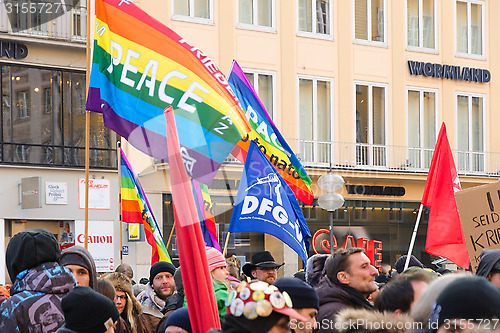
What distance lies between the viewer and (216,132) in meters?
9.02

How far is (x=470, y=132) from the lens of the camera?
97.1 feet

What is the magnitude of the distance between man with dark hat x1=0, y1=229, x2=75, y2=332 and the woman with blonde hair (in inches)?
77.6

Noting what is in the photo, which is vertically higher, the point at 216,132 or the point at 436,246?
the point at 216,132

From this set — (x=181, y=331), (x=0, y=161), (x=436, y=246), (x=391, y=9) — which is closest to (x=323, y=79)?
(x=391, y=9)

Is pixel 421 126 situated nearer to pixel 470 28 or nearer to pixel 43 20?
A: pixel 470 28

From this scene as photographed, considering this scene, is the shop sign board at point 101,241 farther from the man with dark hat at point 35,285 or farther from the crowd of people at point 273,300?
the man with dark hat at point 35,285

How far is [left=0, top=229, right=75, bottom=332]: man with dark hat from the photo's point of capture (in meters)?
5.25

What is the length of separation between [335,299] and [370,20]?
23.1 m

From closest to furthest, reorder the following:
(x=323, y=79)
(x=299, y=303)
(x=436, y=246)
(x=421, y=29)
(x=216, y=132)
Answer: (x=299, y=303), (x=216, y=132), (x=436, y=246), (x=323, y=79), (x=421, y=29)

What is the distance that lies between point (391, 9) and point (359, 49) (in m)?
1.80

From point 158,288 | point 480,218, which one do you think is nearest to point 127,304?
point 158,288

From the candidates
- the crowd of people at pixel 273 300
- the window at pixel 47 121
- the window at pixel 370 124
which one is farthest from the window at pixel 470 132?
the crowd of people at pixel 273 300

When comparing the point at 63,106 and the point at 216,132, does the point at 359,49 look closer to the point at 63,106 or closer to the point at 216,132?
the point at 63,106

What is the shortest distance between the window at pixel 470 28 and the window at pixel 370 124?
3793 millimetres
